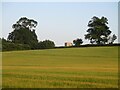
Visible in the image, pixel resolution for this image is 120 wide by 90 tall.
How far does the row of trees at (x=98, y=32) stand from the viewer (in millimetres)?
104500

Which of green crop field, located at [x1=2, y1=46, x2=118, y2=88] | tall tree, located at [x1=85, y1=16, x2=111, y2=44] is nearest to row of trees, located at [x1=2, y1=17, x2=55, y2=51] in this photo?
tall tree, located at [x1=85, y1=16, x2=111, y2=44]

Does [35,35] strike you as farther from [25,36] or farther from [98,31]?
[98,31]

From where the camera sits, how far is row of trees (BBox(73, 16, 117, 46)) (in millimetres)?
104500

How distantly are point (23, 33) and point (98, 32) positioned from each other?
27.3 meters

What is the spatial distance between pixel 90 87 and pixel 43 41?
74946mm

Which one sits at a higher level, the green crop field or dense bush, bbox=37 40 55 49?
dense bush, bbox=37 40 55 49

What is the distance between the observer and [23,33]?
100 metres

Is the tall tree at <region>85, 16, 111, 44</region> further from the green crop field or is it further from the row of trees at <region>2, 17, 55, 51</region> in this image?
the green crop field

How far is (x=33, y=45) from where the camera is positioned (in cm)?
8806

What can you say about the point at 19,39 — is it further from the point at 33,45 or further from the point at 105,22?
the point at 105,22

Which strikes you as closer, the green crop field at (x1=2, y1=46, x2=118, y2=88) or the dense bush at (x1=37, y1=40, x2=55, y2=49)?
the green crop field at (x1=2, y1=46, x2=118, y2=88)

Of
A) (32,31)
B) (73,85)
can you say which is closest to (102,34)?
(32,31)

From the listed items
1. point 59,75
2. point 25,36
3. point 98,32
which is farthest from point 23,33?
point 59,75

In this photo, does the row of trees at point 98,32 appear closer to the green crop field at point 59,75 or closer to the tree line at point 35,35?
the tree line at point 35,35
